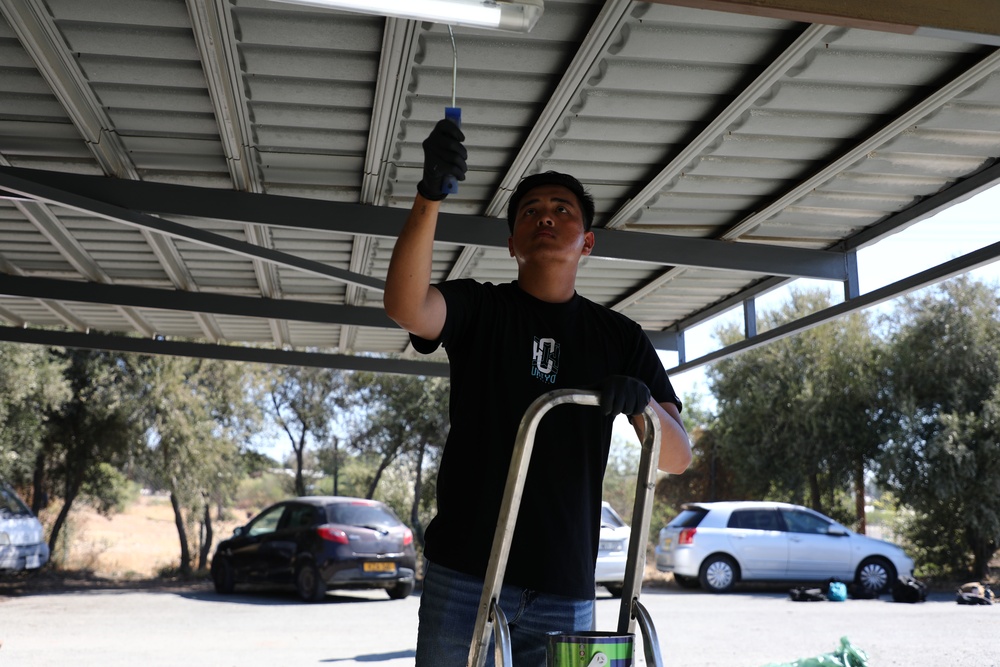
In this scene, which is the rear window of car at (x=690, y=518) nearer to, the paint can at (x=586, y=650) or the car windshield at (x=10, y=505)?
the car windshield at (x=10, y=505)

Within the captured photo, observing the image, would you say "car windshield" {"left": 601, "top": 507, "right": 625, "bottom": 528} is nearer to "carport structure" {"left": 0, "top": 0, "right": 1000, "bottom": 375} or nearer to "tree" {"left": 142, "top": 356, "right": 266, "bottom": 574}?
"carport structure" {"left": 0, "top": 0, "right": 1000, "bottom": 375}

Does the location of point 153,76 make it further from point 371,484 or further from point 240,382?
point 371,484

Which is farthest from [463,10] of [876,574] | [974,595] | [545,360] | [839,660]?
[876,574]

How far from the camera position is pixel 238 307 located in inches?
371

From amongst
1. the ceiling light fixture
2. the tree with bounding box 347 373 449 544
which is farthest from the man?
the tree with bounding box 347 373 449 544

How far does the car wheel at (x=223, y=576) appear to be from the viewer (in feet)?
49.5

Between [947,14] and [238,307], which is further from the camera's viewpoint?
[238,307]

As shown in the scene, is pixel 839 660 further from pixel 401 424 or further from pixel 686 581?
pixel 401 424

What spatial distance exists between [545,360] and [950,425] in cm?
1865

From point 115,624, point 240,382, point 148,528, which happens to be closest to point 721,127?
point 115,624

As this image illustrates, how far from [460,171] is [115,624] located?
35.4 ft

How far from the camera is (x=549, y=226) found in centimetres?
270

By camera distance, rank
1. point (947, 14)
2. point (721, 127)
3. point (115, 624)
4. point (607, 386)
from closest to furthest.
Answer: point (607, 386) < point (947, 14) < point (721, 127) < point (115, 624)

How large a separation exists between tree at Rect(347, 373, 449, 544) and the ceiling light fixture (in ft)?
69.8
